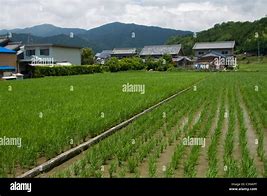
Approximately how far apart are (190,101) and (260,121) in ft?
18.6

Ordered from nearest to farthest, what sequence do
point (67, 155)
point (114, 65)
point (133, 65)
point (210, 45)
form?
point (67, 155) < point (114, 65) < point (133, 65) < point (210, 45)

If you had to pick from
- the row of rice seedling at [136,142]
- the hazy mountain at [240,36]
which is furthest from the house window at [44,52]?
the row of rice seedling at [136,142]

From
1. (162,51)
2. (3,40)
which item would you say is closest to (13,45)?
(3,40)

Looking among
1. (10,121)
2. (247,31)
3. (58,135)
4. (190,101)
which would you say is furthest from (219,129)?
(247,31)

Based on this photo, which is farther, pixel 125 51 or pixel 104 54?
pixel 104 54

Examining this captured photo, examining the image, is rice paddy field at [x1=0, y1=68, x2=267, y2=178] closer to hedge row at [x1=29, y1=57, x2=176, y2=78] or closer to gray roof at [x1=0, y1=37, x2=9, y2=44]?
hedge row at [x1=29, y1=57, x2=176, y2=78]

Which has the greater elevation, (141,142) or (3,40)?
(3,40)

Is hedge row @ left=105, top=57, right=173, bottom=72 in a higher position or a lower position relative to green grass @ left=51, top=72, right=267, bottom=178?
higher

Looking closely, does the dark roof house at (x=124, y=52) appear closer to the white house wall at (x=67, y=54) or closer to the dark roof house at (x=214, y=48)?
the dark roof house at (x=214, y=48)

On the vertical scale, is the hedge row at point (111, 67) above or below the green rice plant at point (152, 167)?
above

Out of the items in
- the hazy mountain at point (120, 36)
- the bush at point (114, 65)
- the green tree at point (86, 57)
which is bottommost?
the bush at point (114, 65)

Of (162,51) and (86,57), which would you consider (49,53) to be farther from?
(162,51)

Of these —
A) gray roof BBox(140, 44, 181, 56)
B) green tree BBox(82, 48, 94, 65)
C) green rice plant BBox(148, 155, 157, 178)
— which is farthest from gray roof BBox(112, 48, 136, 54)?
green rice plant BBox(148, 155, 157, 178)

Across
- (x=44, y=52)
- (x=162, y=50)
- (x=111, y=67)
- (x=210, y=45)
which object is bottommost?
(x=111, y=67)
